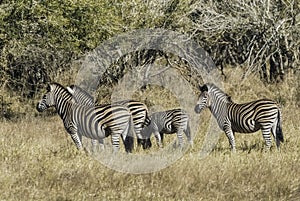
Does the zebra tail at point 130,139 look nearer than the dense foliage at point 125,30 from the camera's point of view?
Yes

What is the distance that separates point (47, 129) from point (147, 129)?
2977 millimetres

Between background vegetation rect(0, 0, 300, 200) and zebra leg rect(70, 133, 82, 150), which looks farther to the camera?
zebra leg rect(70, 133, 82, 150)

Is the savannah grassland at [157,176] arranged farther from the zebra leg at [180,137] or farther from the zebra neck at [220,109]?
the zebra neck at [220,109]

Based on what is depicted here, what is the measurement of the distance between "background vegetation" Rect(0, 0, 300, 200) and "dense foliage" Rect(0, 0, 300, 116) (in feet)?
0.10

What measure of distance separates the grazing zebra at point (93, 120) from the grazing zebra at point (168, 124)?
0.67m

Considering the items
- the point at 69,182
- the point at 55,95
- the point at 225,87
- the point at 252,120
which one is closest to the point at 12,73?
the point at 225,87

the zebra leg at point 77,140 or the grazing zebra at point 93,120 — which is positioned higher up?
the grazing zebra at point 93,120

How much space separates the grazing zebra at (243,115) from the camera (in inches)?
395

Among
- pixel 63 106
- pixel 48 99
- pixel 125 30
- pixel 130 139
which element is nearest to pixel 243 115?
pixel 130 139

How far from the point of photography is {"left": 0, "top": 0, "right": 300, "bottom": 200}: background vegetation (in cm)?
752

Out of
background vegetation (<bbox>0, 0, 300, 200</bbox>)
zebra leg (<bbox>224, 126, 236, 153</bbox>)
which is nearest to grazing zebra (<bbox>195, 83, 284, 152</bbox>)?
zebra leg (<bbox>224, 126, 236, 153</bbox>)

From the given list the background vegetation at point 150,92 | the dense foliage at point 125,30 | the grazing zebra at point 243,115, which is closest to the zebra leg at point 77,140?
the background vegetation at point 150,92

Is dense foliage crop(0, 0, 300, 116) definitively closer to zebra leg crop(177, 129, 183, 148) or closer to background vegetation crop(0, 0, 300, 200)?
background vegetation crop(0, 0, 300, 200)

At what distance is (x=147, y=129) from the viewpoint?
10633 millimetres
